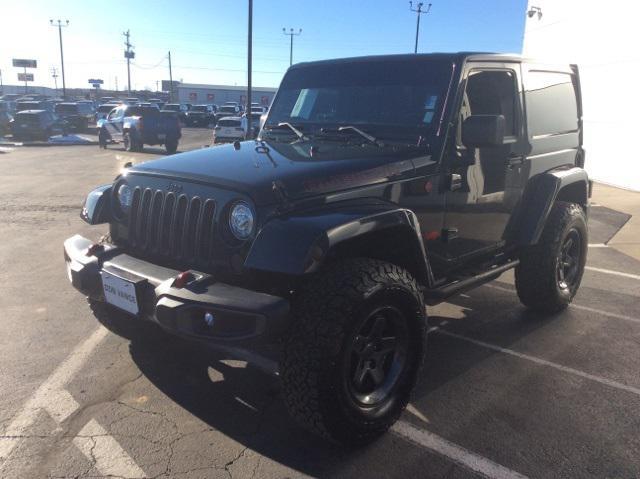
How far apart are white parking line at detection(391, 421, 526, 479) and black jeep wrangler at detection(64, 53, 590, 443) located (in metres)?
0.14

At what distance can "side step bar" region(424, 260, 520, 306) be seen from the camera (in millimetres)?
3680

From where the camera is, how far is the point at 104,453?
2859 millimetres

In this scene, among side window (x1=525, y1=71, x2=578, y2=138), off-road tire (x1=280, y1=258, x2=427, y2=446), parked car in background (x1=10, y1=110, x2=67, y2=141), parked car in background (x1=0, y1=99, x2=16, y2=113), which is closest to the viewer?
off-road tire (x1=280, y1=258, x2=427, y2=446)

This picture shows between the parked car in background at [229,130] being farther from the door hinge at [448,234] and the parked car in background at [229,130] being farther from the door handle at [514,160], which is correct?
the door hinge at [448,234]

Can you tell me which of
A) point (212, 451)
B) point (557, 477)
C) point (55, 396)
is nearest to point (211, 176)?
point (212, 451)

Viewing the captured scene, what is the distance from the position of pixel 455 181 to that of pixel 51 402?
9.58ft

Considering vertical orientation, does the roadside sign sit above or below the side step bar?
above

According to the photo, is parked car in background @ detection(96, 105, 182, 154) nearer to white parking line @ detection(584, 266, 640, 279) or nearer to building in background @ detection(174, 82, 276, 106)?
white parking line @ detection(584, 266, 640, 279)

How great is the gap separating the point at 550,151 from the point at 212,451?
3.74 m

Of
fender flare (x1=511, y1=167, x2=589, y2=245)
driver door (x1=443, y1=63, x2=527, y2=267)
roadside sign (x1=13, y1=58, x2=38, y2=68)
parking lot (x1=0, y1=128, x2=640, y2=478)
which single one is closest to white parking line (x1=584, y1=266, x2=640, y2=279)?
parking lot (x1=0, y1=128, x2=640, y2=478)

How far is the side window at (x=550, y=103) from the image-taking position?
4602 mm

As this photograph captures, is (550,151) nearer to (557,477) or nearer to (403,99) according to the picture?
(403,99)

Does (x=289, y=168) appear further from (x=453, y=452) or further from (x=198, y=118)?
(x=198, y=118)

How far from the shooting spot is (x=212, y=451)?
290cm
